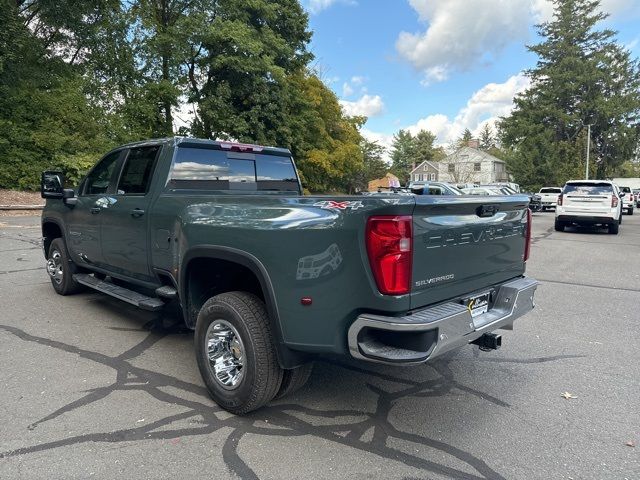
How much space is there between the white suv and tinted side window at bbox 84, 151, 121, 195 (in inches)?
590

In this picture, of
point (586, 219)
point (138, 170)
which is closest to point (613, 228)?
point (586, 219)

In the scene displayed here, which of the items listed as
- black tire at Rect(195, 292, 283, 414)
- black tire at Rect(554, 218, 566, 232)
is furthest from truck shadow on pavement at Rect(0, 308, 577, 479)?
black tire at Rect(554, 218, 566, 232)

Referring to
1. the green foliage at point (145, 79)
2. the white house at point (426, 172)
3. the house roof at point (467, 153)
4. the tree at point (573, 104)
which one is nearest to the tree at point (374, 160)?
the white house at point (426, 172)

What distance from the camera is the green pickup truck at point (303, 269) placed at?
8.61ft

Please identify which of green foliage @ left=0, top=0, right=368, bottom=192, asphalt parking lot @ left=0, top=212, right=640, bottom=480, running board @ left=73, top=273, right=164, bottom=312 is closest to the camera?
asphalt parking lot @ left=0, top=212, right=640, bottom=480

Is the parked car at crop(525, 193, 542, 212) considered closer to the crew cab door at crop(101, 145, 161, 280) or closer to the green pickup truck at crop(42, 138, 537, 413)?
the green pickup truck at crop(42, 138, 537, 413)

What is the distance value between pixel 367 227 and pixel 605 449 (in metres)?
2.05

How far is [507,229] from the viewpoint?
3555mm

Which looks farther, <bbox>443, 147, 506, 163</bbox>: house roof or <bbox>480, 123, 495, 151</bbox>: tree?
<bbox>480, 123, 495, 151</bbox>: tree

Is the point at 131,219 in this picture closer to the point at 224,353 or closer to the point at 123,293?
the point at 123,293

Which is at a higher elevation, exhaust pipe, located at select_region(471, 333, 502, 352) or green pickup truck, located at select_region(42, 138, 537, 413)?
green pickup truck, located at select_region(42, 138, 537, 413)

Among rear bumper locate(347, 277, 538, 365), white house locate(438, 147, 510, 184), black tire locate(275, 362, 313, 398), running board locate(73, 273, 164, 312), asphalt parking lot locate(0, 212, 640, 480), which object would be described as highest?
white house locate(438, 147, 510, 184)

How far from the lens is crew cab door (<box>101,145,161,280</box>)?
4.32 metres

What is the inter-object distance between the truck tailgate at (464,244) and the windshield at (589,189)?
13.8m
